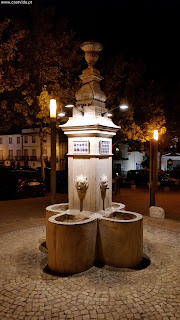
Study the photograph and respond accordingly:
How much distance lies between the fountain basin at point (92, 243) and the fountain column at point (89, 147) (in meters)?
0.56

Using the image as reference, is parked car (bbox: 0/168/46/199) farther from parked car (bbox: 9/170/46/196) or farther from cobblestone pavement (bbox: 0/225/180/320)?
cobblestone pavement (bbox: 0/225/180/320)

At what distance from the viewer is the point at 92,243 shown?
550 centimetres

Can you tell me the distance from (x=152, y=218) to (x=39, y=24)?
11298 millimetres

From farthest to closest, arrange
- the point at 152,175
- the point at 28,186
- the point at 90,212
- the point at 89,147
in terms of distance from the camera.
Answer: the point at 28,186 < the point at 152,175 < the point at 90,212 < the point at 89,147

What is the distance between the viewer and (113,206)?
7.06 m

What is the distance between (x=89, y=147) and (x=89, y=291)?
2996 mm

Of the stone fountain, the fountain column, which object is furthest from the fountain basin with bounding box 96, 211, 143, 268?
the fountain column

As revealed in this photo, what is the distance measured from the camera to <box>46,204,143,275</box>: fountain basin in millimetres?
5141

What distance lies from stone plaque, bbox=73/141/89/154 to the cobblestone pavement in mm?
2582

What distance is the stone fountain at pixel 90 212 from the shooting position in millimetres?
5180

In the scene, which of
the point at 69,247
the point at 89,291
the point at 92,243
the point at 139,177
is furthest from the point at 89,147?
the point at 139,177

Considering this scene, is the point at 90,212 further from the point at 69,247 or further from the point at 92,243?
the point at 69,247

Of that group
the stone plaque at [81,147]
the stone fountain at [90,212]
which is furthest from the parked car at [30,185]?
the stone plaque at [81,147]

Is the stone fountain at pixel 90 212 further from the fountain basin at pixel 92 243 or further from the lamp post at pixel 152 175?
the lamp post at pixel 152 175
